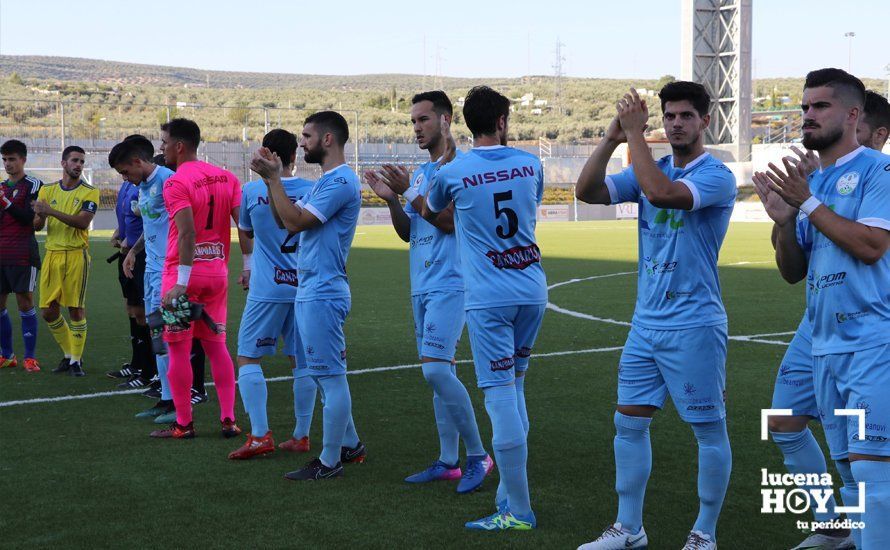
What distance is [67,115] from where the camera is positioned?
2721 inches

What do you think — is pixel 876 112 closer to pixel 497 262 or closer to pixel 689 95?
pixel 689 95

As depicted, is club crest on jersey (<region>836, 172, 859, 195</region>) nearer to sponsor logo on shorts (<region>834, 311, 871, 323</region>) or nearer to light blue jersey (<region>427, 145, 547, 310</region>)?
sponsor logo on shorts (<region>834, 311, 871, 323</region>)

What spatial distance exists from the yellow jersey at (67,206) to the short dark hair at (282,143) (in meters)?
4.09

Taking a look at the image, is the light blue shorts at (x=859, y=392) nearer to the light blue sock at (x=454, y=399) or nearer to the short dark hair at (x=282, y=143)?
the light blue sock at (x=454, y=399)

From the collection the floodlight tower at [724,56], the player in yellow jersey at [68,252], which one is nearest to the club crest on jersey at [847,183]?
the player in yellow jersey at [68,252]

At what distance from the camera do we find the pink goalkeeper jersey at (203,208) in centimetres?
705

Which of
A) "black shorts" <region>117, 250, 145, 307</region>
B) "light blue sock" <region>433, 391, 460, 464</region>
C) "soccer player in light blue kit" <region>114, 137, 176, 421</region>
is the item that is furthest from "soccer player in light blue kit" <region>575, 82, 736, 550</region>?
"black shorts" <region>117, 250, 145, 307</region>

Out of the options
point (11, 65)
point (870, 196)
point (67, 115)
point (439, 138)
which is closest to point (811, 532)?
point (870, 196)

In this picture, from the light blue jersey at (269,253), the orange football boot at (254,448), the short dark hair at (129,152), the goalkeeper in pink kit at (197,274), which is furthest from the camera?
the short dark hair at (129,152)

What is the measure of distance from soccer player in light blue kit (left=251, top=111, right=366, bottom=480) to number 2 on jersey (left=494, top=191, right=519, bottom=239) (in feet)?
4.59

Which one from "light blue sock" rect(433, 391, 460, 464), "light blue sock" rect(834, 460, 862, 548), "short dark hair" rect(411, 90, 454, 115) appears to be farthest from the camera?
"light blue sock" rect(433, 391, 460, 464)

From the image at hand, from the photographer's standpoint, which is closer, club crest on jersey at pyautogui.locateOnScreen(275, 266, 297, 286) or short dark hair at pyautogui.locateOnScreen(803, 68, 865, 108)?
short dark hair at pyautogui.locateOnScreen(803, 68, 865, 108)

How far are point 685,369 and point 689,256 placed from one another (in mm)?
526

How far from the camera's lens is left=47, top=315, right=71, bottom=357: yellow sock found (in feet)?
33.1
